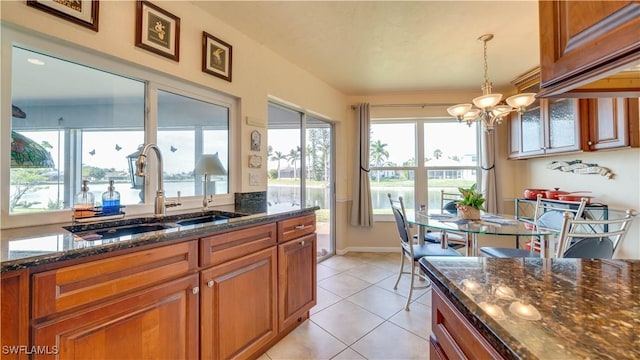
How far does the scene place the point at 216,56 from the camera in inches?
83.9

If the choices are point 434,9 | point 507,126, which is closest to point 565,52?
point 434,9

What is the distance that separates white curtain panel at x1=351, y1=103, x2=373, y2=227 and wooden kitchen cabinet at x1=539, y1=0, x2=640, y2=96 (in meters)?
3.28

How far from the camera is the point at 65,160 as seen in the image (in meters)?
1.49

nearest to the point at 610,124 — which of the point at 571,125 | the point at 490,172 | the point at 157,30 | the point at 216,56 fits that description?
the point at 571,125

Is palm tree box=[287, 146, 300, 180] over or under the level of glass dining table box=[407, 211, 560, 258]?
over

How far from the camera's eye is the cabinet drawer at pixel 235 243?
54.8 inches

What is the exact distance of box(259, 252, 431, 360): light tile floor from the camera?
71.2 inches

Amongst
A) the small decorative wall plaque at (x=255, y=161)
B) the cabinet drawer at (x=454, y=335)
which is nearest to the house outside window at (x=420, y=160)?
the small decorative wall plaque at (x=255, y=161)

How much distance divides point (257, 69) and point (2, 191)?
76.2 inches

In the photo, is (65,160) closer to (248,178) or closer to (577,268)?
(248,178)

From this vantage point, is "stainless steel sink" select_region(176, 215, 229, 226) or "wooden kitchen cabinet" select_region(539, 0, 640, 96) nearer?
"wooden kitchen cabinet" select_region(539, 0, 640, 96)

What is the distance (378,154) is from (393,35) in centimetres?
211

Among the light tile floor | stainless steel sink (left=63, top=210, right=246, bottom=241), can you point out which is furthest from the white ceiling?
the light tile floor

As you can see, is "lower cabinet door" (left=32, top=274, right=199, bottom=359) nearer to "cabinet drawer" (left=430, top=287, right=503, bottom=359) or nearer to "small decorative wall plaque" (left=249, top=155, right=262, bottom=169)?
"cabinet drawer" (left=430, top=287, right=503, bottom=359)
